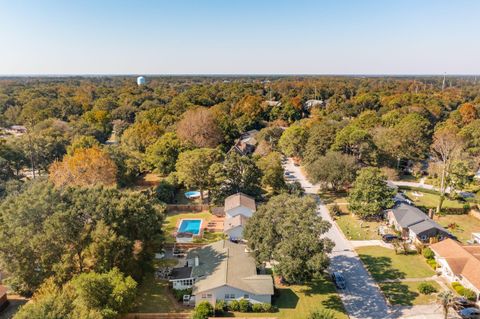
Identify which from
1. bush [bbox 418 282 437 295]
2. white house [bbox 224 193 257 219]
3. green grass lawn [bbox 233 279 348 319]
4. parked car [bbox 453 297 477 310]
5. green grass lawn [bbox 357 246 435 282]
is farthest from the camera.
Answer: white house [bbox 224 193 257 219]

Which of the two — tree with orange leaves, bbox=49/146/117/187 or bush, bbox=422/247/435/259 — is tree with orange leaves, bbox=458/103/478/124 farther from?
tree with orange leaves, bbox=49/146/117/187

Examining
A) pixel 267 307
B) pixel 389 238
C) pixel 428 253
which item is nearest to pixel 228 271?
pixel 267 307

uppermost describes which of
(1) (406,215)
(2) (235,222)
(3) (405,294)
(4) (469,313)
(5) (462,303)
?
(1) (406,215)

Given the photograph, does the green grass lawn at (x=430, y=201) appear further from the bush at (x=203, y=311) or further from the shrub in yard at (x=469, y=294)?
the bush at (x=203, y=311)

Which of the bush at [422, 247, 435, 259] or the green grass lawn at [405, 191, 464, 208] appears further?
the green grass lawn at [405, 191, 464, 208]

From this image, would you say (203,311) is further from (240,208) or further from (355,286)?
(240,208)

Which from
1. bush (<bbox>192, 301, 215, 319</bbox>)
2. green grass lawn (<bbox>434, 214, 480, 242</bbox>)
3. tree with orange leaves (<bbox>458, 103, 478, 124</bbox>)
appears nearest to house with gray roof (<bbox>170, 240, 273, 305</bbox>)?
bush (<bbox>192, 301, 215, 319</bbox>)

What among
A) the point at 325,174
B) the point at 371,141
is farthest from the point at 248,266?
the point at 371,141
